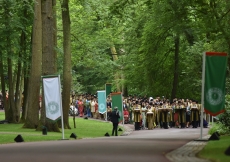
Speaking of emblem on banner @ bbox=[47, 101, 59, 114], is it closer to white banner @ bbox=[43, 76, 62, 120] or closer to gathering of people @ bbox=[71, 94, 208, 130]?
white banner @ bbox=[43, 76, 62, 120]

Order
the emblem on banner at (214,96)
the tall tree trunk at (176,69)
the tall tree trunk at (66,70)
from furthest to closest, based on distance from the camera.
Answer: the tall tree trunk at (176,69), the tall tree trunk at (66,70), the emblem on banner at (214,96)

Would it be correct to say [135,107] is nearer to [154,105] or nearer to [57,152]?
[154,105]

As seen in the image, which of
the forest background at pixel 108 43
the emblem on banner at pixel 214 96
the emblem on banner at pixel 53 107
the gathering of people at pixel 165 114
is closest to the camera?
the emblem on banner at pixel 214 96

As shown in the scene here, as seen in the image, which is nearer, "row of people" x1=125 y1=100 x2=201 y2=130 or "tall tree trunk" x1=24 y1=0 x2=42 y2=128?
"tall tree trunk" x1=24 y1=0 x2=42 y2=128

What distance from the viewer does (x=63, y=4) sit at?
138 feet

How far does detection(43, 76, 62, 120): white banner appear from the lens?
102 feet

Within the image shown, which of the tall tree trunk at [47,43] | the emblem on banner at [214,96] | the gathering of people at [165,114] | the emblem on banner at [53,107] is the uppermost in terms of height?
the tall tree trunk at [47,43]

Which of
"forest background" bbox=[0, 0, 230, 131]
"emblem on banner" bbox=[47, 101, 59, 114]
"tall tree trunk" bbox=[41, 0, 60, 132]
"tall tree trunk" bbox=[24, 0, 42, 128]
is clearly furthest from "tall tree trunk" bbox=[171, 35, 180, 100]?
"emblem on banner" bbox=[47, 101, 59, 114]

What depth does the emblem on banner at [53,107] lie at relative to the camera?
103 feet

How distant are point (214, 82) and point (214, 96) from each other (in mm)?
523

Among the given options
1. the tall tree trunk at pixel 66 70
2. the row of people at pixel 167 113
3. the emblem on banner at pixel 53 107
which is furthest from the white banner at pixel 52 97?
the row of people at pixel 167 113

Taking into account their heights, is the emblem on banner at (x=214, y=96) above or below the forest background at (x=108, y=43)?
below

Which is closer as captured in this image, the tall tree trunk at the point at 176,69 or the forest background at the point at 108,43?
the forest background at the point at 108,43

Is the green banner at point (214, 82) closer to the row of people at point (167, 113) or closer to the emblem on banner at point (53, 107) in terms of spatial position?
the emblem on banner at point (53, 107)
